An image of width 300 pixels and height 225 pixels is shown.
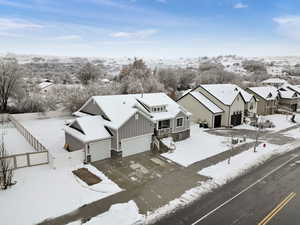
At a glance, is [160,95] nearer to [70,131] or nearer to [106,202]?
[70,131]

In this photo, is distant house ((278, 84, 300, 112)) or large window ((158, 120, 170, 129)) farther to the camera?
distant house ((278, 84, 300, 112))

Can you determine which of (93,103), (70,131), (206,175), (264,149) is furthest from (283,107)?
(70,131)

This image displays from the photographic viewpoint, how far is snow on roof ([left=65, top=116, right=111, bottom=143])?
55.5ft

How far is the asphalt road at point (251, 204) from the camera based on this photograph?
35.3 ft

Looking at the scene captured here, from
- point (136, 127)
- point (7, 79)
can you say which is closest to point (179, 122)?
point (136, 127)

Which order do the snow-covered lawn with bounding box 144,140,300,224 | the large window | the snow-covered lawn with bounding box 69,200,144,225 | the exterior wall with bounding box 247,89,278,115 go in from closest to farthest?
the snow-covered lawn with bounding box 69,200,144,225
the snow-covered lawn with bounding box 144,140,300,224
the large window
the exterior wall with bounding box 247,89,278,115

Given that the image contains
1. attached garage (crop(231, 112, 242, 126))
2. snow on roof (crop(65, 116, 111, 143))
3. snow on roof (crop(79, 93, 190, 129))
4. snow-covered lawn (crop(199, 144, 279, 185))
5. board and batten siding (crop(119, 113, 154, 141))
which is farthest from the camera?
attached garage (crop(231, 112, 242, 126))

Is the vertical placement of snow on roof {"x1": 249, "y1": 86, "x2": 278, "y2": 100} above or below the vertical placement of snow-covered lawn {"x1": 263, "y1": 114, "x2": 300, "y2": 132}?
above

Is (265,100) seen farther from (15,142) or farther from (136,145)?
(15,142)

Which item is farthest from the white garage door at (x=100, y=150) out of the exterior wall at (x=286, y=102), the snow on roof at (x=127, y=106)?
the exterior wall at (x=286, y=102)

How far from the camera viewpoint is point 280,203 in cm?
1246

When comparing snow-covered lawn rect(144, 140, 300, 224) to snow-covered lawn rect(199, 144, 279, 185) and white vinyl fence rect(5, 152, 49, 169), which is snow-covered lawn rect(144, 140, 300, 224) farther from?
white vinyl fence rect(5, 152, 49, 169)

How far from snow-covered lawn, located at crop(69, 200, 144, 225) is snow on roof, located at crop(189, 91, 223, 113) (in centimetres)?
2129

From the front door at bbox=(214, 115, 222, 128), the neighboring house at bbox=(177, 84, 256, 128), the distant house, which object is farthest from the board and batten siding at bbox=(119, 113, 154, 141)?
the distant house
